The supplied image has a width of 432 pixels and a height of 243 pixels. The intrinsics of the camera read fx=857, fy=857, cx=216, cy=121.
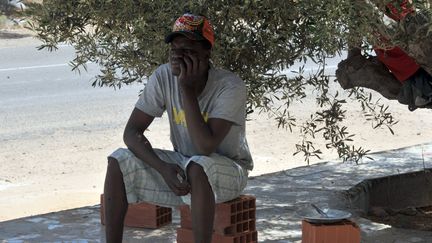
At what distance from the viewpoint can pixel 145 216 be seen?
5.04 meters

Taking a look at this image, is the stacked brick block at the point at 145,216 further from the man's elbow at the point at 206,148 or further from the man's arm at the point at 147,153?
the man's elbow at the point at 206,148

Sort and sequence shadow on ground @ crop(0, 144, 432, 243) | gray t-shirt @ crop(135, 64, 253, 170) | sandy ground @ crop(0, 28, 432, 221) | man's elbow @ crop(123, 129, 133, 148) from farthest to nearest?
sandy ground @ crop(0, 28, 432, 221) < shadow on ground @ crop(0, 144, 432, 243) < man's elbow @ crop(123, 129, 133, 148) < gray t-shirt @ crop(135, 64, 253, 170)

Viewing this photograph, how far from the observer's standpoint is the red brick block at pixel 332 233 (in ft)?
13.9

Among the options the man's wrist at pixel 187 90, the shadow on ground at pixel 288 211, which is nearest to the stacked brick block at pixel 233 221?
the shadow on ground at pixel 288 211

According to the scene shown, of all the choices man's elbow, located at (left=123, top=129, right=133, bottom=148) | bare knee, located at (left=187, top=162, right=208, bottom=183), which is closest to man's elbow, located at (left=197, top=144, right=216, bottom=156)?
bare knee, located at (left=187, top=162, right=208, bottom=183)

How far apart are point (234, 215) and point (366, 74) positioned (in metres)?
1.25

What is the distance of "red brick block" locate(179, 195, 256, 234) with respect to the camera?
432 cm

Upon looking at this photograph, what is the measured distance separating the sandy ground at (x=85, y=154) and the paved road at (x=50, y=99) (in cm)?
53

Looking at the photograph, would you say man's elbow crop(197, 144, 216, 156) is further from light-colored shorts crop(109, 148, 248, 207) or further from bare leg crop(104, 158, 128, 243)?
bare leg crop(104, 158, 128, 243)

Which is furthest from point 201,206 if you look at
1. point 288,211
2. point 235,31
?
point 288,211

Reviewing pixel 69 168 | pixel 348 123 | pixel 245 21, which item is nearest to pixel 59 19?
pixel 245 21

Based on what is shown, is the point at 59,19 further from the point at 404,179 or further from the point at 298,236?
the point at 404,179

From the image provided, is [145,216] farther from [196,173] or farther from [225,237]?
[196,173]

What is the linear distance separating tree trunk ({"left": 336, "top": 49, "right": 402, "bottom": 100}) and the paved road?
18.5ft
